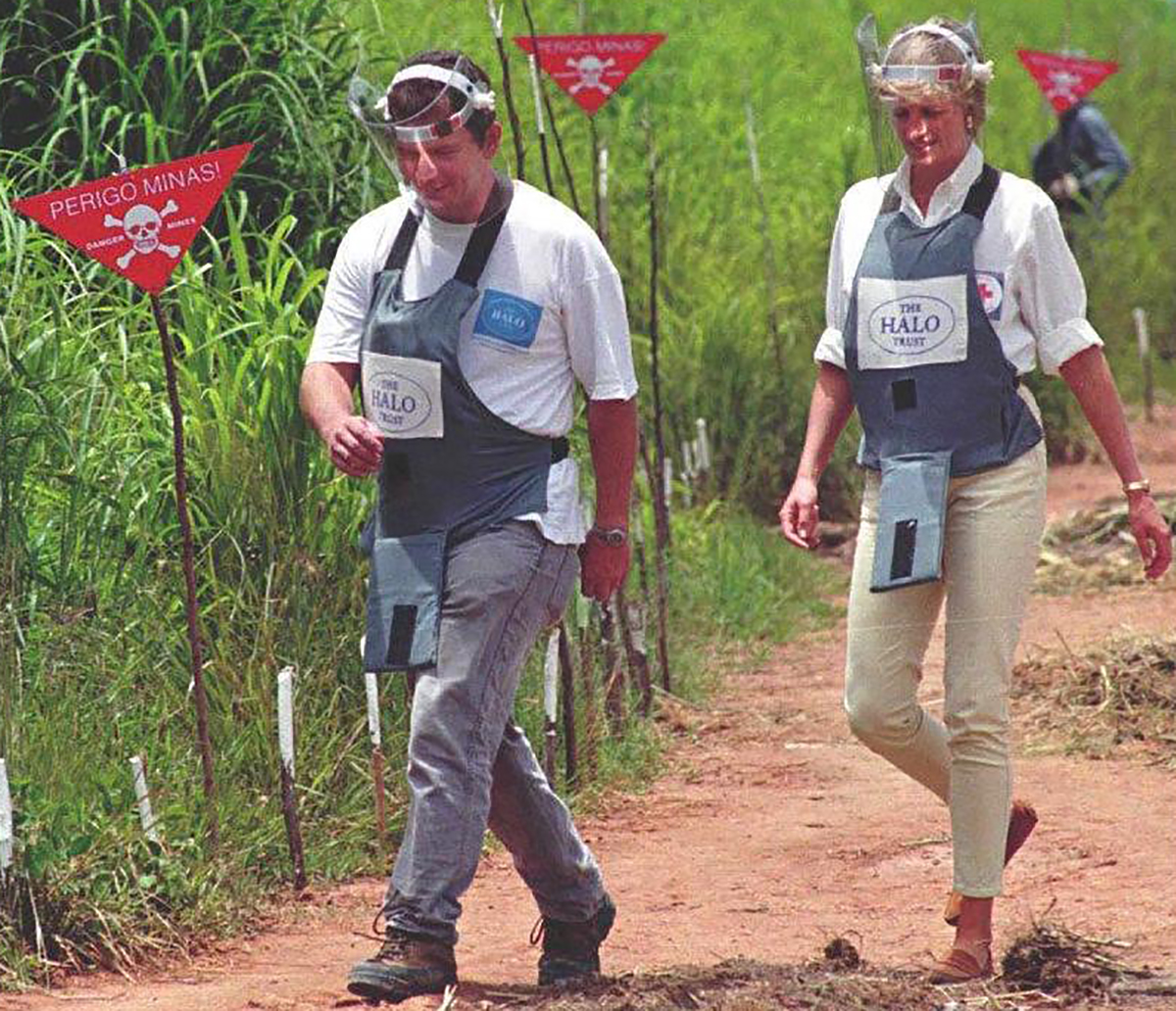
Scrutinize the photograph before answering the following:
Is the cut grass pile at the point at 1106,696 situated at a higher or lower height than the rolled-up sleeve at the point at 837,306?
lower

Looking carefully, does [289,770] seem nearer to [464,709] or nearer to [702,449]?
[464,709]

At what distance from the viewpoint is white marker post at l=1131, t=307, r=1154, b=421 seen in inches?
540

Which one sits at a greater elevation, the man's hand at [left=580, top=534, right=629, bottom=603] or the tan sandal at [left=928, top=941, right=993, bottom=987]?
the man's hand at [left=580, top=534, right=629, bottom=603]

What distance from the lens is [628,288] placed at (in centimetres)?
1096

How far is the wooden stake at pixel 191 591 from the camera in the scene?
5.46 metres

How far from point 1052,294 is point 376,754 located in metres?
2.03

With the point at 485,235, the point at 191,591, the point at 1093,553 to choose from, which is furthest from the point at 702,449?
the point at 485,235

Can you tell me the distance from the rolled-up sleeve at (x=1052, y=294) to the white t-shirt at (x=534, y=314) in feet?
2.34

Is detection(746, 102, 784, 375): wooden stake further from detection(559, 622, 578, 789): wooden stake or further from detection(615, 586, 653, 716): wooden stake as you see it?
detection(559, 622, 578, 789): wooden stake

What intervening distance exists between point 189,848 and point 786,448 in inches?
219

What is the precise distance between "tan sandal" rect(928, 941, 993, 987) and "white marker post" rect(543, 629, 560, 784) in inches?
67.6

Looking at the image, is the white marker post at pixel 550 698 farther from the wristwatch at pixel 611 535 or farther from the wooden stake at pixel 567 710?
the wristwatch at pixel 611 535

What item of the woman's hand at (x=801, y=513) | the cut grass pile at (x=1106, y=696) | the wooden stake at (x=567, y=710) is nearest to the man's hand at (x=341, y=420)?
the woman's hand at (x=801, y=513)

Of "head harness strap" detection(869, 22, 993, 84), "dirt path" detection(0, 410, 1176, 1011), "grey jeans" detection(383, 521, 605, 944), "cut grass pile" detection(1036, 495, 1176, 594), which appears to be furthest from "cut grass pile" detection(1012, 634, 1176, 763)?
"grey jeans" detection(383, 521, 605, 944)
